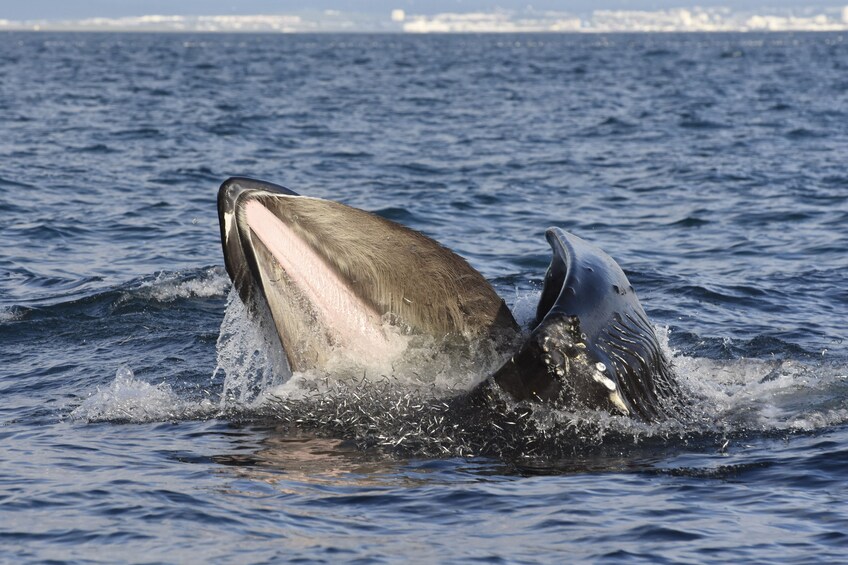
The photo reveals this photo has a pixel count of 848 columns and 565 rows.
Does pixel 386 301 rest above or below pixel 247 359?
above

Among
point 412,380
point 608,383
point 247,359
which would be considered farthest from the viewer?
point 247,359

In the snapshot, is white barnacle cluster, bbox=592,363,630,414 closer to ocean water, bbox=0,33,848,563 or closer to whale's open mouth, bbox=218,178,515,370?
ocean water, bbox=0,33,848,563

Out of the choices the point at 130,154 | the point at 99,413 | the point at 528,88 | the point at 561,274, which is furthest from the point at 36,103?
the point at 561,274

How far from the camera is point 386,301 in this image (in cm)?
773

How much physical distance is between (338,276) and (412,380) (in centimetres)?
110

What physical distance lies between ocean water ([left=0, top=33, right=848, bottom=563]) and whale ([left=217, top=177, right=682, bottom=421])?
1.15ft

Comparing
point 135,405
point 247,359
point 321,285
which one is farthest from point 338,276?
point 135,405

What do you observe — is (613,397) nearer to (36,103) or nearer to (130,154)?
(130,154)

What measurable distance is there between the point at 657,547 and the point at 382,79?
56.1 meters

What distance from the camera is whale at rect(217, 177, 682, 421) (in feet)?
24.8

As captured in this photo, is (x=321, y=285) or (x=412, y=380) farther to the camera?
(x=412, y=380)

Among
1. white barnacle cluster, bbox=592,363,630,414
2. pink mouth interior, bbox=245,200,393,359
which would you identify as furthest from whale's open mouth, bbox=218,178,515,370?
white barnacle cluster, bbox=592,363,630,414

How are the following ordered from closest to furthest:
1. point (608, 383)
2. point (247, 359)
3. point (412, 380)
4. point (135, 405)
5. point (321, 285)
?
point (321, 285)
point (608, 383)
point (412, 380)
point (247, 359)
point (135, 405)

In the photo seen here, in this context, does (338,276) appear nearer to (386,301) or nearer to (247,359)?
(386,301)
